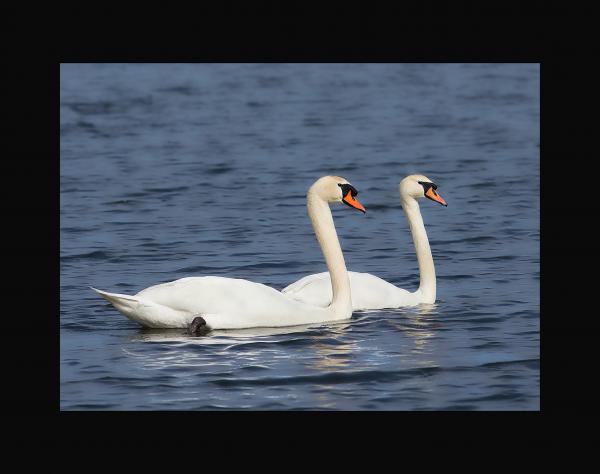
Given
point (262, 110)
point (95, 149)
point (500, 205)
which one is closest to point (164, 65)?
point (262, 110)

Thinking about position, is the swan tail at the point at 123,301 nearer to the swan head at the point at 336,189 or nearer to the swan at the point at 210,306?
the swan at the point at 210,306

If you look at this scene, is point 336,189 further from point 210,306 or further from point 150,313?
point 150,313

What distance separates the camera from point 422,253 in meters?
13.7

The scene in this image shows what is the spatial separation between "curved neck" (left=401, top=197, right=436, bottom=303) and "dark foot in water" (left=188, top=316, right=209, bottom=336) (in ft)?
8.29

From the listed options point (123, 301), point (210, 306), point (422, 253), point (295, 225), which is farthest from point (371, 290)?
point (295, 225)

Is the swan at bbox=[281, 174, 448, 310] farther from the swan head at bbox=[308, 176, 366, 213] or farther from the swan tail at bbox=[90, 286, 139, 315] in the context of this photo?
the swan tail at bbox=[90, 286, 139, 315]

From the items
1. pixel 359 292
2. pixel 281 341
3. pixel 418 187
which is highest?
pixel 418 187

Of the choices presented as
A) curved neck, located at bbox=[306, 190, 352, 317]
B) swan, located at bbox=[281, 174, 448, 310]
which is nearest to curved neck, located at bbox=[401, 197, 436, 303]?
swan, located at bbox=[281, 174, 448, 310]

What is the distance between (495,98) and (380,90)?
292cm

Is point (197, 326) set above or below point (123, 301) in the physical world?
below

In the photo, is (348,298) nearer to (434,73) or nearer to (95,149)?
(95,149)

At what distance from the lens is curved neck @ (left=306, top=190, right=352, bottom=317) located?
12.2 metres

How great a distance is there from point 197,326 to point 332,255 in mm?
1476

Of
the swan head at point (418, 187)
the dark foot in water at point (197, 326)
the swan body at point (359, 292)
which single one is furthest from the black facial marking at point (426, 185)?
the dark foot in water at point (197, 326)
